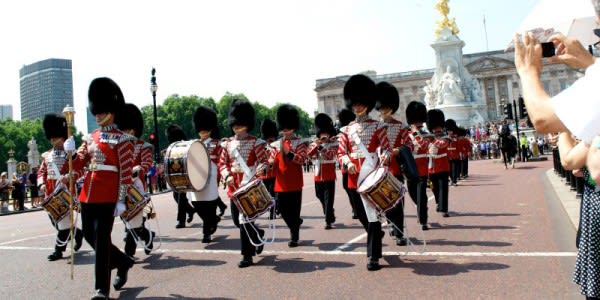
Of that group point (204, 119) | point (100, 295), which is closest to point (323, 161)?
point (204, 119)

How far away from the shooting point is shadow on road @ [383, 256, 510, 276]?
626 centimetres

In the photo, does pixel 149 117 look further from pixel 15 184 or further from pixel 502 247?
pixel 502 247

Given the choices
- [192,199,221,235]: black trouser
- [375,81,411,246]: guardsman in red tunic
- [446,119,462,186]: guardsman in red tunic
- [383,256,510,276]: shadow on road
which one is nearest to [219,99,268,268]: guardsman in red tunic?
[375,81,411,246]: guardsman in red tunic

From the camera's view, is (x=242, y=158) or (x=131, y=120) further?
(x=131, y=120)

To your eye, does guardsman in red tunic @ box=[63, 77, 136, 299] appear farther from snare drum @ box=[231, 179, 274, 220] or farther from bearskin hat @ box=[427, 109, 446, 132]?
bearskin hat @ box=[427, 109, 446, 132]

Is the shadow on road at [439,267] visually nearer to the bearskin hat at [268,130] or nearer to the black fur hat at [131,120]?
the black fur hat at [131,120]

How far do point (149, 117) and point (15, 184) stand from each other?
230ft

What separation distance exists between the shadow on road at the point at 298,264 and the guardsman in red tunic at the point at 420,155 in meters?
2.89

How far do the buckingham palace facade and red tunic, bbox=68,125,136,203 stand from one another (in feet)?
267

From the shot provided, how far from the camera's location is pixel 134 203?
26.0 ft

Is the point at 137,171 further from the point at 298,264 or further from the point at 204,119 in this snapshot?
the point at 204,119

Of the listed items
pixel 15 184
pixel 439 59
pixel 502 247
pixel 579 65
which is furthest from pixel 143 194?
pixel 439 59

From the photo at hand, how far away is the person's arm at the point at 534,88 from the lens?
2.51 m

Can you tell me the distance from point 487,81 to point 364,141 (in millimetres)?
100600
